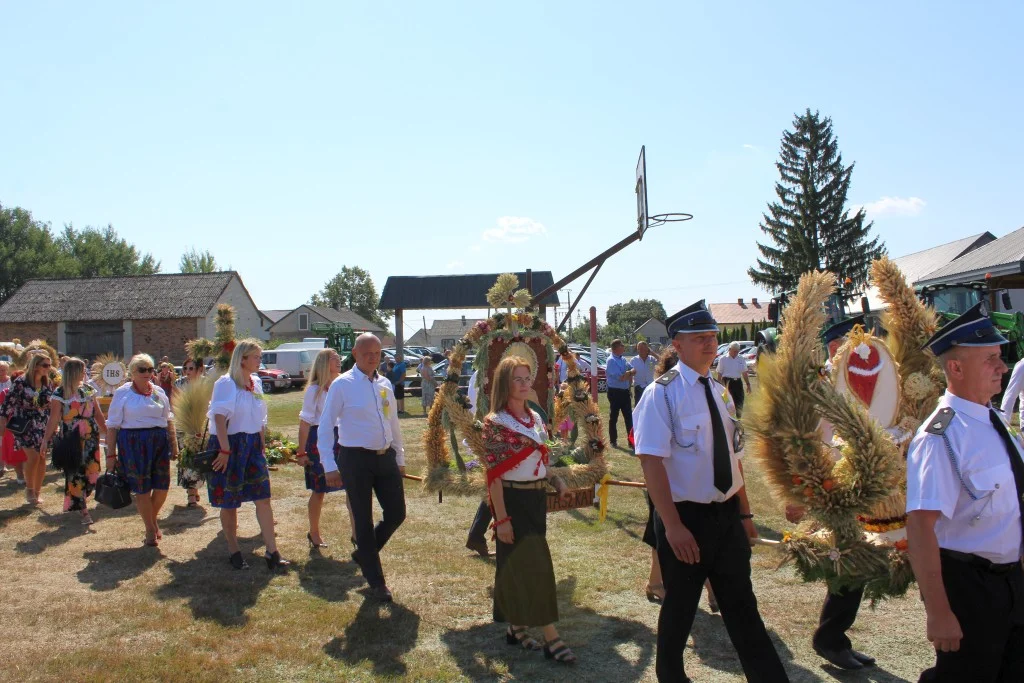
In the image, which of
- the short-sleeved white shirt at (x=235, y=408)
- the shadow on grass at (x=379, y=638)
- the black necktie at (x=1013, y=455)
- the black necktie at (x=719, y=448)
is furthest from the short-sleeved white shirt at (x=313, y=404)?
the black necktie at (x=1013, y=455)

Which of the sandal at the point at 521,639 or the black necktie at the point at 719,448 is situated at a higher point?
the black necktie at the point at 719,448

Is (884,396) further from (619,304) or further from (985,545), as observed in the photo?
(619,304)

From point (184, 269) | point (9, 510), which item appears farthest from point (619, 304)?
point (9, 510)

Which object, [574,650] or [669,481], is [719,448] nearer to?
[669,481]

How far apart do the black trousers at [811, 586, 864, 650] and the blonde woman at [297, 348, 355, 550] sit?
4.23m

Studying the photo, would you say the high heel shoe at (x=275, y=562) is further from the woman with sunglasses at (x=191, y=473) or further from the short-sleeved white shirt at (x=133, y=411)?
the short-sleeved white shirt at (x=133, y=411)

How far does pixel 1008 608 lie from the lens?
2.70 meters

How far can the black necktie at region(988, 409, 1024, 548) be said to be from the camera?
8.91 ft

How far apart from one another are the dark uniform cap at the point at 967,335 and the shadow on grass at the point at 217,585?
4.58 m

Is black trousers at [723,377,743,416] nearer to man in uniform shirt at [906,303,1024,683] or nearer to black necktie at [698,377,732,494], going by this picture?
black necktie at [698,377,732,494]

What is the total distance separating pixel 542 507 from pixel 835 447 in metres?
1.74

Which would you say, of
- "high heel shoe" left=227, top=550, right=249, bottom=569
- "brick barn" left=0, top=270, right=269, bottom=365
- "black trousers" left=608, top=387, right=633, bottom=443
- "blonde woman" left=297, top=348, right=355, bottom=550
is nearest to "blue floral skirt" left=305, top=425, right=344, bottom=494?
"blonde woman" left=297, top=348, right=355, bottom=550

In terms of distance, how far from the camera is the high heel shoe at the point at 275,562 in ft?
21.4

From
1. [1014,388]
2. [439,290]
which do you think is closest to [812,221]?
[439,290]
